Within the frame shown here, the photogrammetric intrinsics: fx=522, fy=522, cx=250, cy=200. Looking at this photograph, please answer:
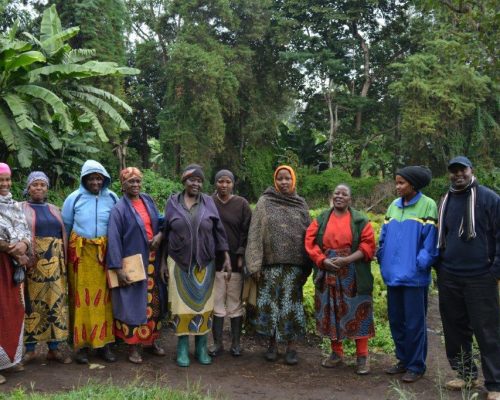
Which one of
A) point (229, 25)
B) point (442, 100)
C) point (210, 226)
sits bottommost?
point (210, 226)

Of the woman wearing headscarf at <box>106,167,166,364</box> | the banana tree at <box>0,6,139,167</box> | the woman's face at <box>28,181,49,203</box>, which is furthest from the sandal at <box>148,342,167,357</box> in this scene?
Answer: the banana tree at <box>0,6,139,167</box>

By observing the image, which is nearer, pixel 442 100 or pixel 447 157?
pixel 442 100

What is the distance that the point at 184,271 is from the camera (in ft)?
15.4

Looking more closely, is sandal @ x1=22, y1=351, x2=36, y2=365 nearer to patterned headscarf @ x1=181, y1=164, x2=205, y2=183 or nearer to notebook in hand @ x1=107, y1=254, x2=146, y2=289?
notebook in hand @ x1=107, y1=254, x2=146, y2=289

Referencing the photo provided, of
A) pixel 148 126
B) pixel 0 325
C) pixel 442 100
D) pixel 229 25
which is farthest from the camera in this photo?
pixel 148 126

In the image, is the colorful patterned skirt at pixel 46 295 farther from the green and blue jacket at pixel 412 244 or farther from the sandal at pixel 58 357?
the green and blue jacket at pixel 412 244

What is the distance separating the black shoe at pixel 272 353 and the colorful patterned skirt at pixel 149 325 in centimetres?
108

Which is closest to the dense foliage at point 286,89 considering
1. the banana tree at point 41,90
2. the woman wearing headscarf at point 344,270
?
A: the banana tree at point 41,90

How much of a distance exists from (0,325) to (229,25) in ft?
69.0

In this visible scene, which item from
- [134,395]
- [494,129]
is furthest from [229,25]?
[134,395]

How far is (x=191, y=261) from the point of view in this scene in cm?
464

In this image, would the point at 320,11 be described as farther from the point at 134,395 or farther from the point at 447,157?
the point at 134,395

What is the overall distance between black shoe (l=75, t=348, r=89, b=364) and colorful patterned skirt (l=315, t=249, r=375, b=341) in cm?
220

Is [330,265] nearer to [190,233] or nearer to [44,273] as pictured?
[190,233]
